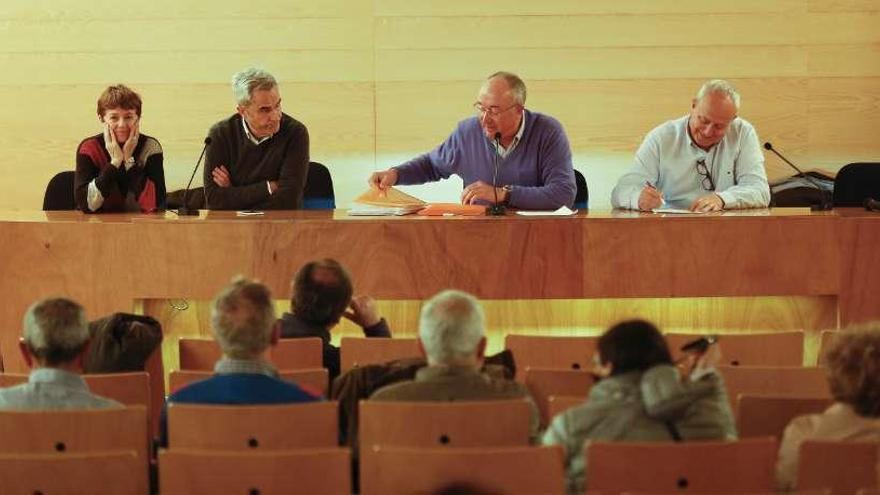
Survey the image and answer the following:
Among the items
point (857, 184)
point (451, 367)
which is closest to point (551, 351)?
point (451, 367)

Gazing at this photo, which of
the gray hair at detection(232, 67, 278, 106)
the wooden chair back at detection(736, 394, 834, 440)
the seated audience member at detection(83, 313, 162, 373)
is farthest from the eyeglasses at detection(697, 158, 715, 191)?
the wooden chair back at detection(736, 394, 834, 440)

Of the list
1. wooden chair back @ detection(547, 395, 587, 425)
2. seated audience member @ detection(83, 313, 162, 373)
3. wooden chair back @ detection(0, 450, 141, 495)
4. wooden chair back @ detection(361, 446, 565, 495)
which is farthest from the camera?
seated audience member @ detection(83, 313, 162, 373)

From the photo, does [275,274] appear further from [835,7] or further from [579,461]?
→ [835,7]

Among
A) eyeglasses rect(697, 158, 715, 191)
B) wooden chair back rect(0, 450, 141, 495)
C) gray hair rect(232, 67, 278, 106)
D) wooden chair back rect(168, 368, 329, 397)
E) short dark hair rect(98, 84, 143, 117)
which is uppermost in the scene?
gray hair rect(232, 67, 278, 106)

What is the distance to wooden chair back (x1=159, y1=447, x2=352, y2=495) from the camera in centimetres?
291

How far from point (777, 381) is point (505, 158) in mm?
2615

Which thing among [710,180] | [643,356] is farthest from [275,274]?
[643,356]

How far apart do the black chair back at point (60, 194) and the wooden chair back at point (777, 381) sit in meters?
3.65

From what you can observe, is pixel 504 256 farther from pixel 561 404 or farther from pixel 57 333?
pixel 57 333

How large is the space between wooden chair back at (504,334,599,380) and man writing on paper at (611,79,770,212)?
6.04 ft

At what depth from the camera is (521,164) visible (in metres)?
6.28

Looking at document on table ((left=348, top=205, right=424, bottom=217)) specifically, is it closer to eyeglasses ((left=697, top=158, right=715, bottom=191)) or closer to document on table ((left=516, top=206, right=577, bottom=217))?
document on table ((left=516, top=206, right=577, bottom=217))

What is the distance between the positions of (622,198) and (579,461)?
3113 millimetres

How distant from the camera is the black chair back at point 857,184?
6.62 metres
